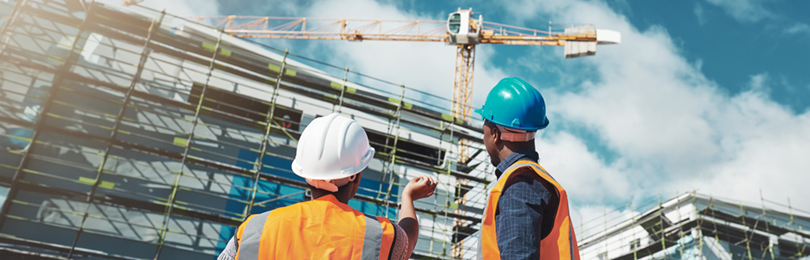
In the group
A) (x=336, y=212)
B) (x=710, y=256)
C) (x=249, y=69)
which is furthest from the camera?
(x=710, y=256)

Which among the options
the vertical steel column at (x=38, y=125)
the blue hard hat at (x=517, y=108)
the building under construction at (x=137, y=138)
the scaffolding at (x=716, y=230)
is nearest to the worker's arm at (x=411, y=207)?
the blue hard hat at (x=517, y=108)

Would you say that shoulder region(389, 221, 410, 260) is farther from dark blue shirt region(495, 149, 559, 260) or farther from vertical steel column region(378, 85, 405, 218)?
vertical steel column region(378, 85, 405, 218)

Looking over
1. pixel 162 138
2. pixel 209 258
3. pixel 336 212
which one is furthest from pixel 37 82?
pixel 336 212

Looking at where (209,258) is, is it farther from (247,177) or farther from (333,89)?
(333,89)

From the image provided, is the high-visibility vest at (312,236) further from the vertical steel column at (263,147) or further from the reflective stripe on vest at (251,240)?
the vertical steel column at (263,147)

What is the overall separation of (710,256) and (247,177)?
17.2 meters

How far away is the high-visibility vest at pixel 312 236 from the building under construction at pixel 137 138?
1080 cm

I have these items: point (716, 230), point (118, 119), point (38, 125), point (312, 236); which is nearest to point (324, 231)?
point (312, 236)

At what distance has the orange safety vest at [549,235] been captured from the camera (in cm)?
175

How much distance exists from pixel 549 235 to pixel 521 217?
174 mm

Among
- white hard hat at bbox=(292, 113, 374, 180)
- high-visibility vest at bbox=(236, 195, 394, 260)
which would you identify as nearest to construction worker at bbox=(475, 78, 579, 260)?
high-visibility vest at bbox=(236, 195, 394, 260)

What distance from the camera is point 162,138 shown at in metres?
12.4

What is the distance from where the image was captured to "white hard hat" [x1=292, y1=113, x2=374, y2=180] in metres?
1.82

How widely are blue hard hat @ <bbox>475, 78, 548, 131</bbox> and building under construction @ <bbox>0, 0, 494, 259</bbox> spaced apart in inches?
423
